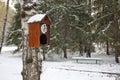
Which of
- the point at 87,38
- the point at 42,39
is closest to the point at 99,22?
the point at 87,38

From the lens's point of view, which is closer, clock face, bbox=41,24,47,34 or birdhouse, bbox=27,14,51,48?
birdhouse, bbox=27,14,51,48

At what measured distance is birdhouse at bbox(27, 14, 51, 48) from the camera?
5.46m

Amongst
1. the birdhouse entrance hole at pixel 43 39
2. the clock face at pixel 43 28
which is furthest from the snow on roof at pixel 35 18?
the birdhouse entrance hole at pixel 43 39

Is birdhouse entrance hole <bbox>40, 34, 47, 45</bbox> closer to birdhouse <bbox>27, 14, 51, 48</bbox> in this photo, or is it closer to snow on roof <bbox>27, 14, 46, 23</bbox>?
birdhouse <bbox>27, 14, 51, 48</bbox>

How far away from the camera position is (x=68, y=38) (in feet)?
79.5

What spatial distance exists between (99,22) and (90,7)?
108 inches

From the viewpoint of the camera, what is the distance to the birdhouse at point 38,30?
546 cm

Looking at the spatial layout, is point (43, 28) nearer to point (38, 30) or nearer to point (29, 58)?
point (38, 30)

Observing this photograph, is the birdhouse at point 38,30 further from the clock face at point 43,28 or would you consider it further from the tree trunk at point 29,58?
the tree trunk at point 29,58

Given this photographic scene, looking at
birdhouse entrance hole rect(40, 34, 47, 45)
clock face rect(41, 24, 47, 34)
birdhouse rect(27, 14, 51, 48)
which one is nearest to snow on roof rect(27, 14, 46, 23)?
birdhouse rect(27, 14, 51, 48)

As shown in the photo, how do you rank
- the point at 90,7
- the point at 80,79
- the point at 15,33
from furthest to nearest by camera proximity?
the point at 15,33, the point at 90,7, the point at 80,79

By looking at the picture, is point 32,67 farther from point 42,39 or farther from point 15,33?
point 15,33

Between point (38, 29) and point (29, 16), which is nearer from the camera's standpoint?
point (29, 16)

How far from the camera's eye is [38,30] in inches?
229
